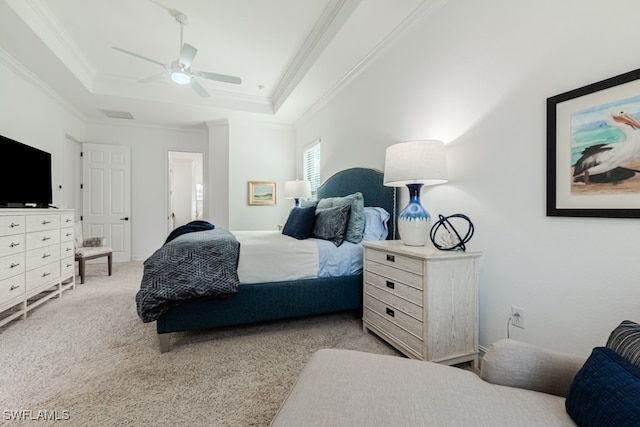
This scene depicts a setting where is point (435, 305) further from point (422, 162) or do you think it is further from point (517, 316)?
point (422, 162)

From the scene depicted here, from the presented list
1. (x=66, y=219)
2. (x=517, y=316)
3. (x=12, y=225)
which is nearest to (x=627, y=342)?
(x=517, y=316)

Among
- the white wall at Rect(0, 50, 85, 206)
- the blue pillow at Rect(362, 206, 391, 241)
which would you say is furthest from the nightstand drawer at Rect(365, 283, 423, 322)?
the white wall at Rect(0, 50, 85, 206)

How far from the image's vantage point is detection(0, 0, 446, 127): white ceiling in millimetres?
2590

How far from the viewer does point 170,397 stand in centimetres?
153

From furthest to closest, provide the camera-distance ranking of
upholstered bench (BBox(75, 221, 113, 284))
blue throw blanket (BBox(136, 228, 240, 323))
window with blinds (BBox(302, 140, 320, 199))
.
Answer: window with blinds (BBox(302, 140, 320, 199)) → upholstered bench (BBox(75, 221, 113, 284)) → blue throw blanket (BBox(136, 228, 240, 323))

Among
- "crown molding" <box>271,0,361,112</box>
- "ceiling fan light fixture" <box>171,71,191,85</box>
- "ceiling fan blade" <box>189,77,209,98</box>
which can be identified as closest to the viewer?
"crown molding" <box>271,0,361,112</box>

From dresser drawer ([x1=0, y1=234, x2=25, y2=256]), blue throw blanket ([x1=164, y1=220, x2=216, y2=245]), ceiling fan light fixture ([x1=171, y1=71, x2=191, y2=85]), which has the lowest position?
dresser drawer ([x1=0, y1=234, x2=25, y2=256])

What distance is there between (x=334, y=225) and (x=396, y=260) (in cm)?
81

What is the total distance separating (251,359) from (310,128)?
3.85 meters

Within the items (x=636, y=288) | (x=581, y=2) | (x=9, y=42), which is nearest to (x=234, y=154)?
(x=9, y=42)

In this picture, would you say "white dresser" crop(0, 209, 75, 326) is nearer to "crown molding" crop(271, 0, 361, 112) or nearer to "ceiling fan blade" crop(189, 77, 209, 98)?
"ceiling fan blade" crop(189, 77, 209, 98)

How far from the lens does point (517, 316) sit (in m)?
1.72

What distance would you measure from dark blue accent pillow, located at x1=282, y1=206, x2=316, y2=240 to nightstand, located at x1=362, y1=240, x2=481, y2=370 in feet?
3.50

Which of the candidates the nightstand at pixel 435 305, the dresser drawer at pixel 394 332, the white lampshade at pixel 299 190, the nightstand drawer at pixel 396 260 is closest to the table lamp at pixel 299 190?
the white lampshade at pixel 299 190
